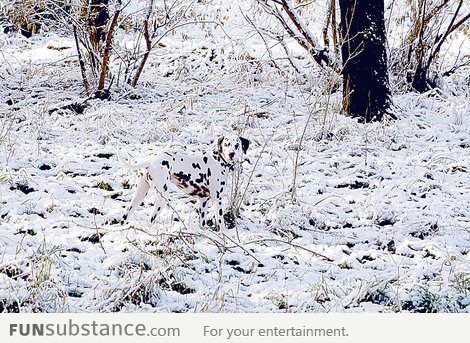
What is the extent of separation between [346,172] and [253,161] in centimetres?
99

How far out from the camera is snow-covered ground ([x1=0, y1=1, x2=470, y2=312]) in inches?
147

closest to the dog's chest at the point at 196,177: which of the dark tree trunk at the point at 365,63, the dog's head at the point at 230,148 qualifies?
the dog's head at the point at 230,148

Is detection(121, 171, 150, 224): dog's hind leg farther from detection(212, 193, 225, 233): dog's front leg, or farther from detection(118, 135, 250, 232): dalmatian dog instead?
detection(212, 193, 225, 233): dog's front leg

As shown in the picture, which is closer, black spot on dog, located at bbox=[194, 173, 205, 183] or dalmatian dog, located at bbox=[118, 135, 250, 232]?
dalmatian dog, located at bbox=[118, 135, 250, 232]

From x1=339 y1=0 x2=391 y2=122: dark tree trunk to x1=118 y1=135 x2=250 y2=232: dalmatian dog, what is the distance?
2805mm

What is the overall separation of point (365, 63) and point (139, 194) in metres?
3.92

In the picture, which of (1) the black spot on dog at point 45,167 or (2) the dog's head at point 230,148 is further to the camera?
(1) the black spot on dog at point 45,167

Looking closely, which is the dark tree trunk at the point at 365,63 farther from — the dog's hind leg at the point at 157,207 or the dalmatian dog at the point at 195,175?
the dog's hind leg at the point at 157,207

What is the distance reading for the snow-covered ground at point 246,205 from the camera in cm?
373

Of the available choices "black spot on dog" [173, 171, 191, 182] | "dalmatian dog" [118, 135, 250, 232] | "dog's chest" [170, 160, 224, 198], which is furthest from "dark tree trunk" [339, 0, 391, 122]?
"black spot on dog" [173, 171, 191, 182]

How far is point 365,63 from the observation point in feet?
24.6

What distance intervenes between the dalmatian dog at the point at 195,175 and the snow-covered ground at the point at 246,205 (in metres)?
0.15

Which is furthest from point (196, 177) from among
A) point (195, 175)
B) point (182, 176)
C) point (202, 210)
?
point (202, 210)
